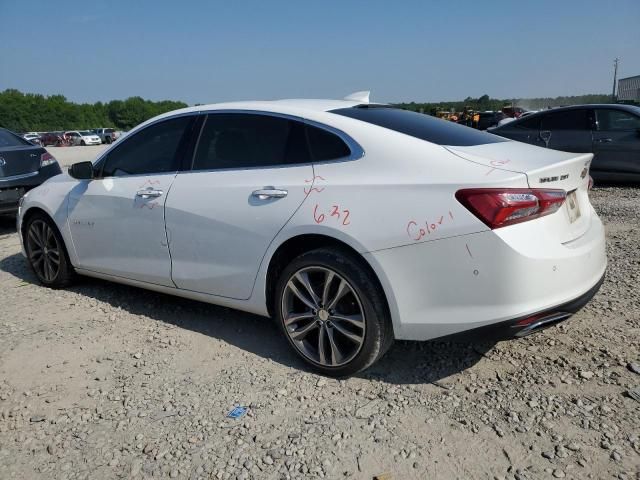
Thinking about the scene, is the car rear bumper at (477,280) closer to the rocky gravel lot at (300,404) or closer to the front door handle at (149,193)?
the rocky gravel lot at (300,404)

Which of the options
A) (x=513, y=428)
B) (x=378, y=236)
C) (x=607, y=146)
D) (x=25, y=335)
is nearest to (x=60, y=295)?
(x=25, y=335)

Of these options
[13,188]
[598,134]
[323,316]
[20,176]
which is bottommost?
[323,316]

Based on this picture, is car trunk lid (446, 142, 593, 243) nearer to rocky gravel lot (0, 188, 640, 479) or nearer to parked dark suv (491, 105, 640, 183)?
rocky gravel lot (0, 188, 640, 479)

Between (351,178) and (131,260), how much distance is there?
1992 millimetres

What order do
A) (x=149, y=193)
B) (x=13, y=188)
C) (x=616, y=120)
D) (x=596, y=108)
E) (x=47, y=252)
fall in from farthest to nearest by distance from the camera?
1. (x=596, y=108)
2. (x=616, y=120)
3. (x=13, y=188)
4. (x=47, y=252)
5. (x=149, y=193)

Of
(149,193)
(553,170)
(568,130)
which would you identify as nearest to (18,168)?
(149,193)

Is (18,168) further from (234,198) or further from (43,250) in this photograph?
(234,198)

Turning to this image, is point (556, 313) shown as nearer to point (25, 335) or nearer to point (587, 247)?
point (587, 247)

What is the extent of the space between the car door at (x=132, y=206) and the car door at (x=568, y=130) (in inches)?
283

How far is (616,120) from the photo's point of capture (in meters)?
8.66

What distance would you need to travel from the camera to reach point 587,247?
2.76 metres

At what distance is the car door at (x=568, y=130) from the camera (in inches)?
348

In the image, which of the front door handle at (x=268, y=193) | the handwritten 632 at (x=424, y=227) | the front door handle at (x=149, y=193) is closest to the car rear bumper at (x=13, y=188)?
the front door handle at (x=149, y=193)

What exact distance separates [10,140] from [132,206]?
5.28 meters
